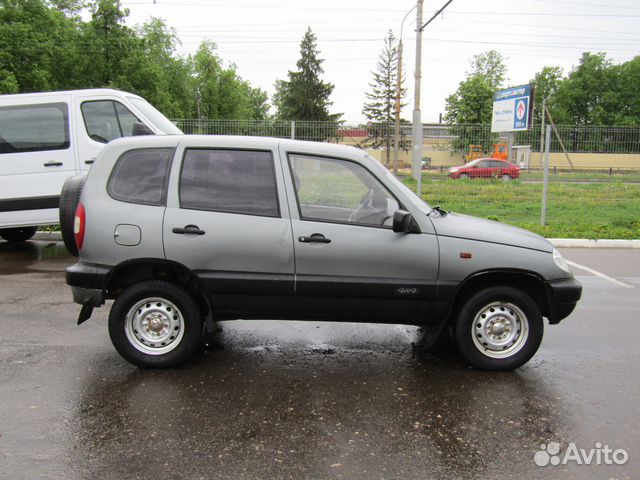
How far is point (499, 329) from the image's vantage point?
454 centimetres

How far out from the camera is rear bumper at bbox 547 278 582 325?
4465mm

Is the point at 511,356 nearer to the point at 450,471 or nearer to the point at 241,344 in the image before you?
the point at 450,471

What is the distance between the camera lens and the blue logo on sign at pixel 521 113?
619 inches

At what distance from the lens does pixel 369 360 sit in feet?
15.9

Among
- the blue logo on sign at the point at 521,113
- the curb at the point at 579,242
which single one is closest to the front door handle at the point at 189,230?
the curb at the point at 579,242

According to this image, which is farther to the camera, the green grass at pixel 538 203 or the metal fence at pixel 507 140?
the metal fence at pixel 507 140

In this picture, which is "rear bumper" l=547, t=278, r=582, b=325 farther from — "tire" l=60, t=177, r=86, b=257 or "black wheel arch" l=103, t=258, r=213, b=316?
"tire" l=60, t=177, r=86, b=257

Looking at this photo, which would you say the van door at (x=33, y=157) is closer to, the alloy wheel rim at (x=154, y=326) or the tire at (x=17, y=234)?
the tire at (x=17, y=234)

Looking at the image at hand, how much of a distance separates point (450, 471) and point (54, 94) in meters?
8.11

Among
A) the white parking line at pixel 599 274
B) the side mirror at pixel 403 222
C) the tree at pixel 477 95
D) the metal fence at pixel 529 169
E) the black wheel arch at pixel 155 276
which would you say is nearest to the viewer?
the side mirror at pixel 403 222

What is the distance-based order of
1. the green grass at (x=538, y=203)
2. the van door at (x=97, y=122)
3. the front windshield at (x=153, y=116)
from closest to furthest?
the van door at (x=97, y=122) → the front windshield at (x=153, y=116) → the green grass at (x=538, y=203)

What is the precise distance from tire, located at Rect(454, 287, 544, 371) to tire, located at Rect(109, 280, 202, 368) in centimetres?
215

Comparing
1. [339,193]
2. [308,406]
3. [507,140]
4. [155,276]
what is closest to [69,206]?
[155,276]

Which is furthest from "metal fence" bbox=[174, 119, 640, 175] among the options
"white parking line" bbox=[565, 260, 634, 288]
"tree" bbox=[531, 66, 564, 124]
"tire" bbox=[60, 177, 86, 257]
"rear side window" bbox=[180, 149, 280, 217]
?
"tree" bbox=[531, 66, 564, 124]
